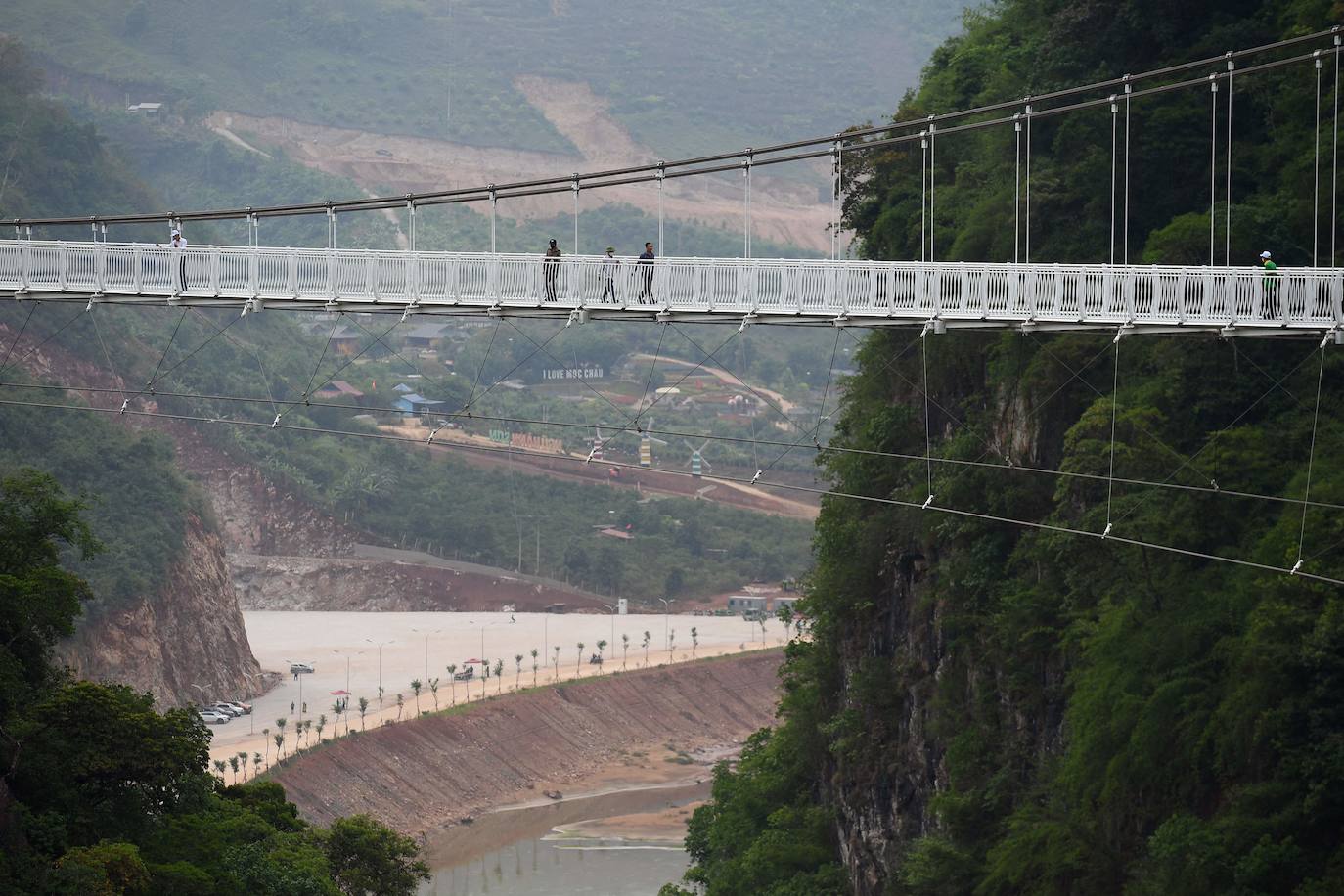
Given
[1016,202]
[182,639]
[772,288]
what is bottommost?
[182,639]

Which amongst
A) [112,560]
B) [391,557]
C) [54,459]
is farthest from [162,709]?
[391,557]

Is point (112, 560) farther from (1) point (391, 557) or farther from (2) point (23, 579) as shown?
(2) point (23, 579)

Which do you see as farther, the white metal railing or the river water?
the river water

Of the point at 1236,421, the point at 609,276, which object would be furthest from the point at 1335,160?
the point at 609,276

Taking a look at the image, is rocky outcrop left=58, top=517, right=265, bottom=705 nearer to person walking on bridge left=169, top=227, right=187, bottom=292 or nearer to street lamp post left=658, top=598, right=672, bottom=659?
street lamp post left=658, top=598, right=672, bottom=659

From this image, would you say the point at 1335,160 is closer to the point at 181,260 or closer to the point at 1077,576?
the point at 1077,576

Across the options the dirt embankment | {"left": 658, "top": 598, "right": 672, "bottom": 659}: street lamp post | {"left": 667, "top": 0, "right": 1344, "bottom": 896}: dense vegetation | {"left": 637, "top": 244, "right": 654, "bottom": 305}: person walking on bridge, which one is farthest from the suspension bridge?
{"left": 658, "top": 598, "right": 672, "bottom": 659}: street lamp post

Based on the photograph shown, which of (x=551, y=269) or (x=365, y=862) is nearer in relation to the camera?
(x=551, y=269)

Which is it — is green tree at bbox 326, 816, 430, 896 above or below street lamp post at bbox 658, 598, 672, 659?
above

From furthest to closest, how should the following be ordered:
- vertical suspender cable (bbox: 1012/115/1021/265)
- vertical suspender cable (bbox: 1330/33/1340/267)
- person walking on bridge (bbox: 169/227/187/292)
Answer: vertical suspender cable (bbox: 1012/115/1021/265) < person walking on bridge (bbox: 169/227/187/292) < vertical suspender cable (bbox: 1330/33/1340/267)
